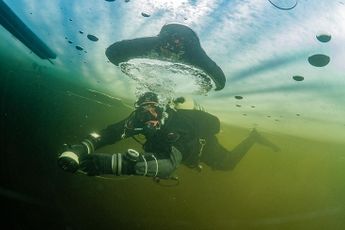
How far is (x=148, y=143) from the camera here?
6496 mm

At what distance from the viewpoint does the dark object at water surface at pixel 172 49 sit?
7.12 meters

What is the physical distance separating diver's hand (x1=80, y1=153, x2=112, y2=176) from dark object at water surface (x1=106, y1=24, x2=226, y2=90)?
3955mm

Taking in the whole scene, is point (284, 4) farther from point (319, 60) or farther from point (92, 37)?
Answer: point (92, 37)

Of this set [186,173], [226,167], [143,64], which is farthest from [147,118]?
[186,173]

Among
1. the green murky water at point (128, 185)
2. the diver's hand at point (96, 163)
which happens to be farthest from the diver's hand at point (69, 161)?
the green murky water at point (128, 185)

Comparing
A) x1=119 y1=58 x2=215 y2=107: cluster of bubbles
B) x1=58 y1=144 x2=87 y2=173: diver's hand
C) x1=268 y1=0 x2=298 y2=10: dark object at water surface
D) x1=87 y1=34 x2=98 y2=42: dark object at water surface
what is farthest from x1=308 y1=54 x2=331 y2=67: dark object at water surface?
x1=58 y1=144 x2=87 y2=173: diver's hand

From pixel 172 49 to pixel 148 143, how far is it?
2.69 m

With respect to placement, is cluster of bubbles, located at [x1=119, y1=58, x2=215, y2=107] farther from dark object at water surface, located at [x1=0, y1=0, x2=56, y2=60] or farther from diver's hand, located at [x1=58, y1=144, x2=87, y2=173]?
diver's hand, located at [x1=58, y1=144, x2=87, y2=173]

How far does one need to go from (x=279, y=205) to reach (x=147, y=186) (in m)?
14.0

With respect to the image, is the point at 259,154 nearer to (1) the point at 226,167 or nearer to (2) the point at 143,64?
(1) the point at 226,167

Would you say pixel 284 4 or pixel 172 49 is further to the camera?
pixel 172 49

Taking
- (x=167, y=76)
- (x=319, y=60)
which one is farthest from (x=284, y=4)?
(x=167, y=76)

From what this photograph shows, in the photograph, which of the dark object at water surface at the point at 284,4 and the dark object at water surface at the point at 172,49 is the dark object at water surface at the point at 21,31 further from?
the dark object at water surface at the point at 284,4

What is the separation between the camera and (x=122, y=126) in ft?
20.5
